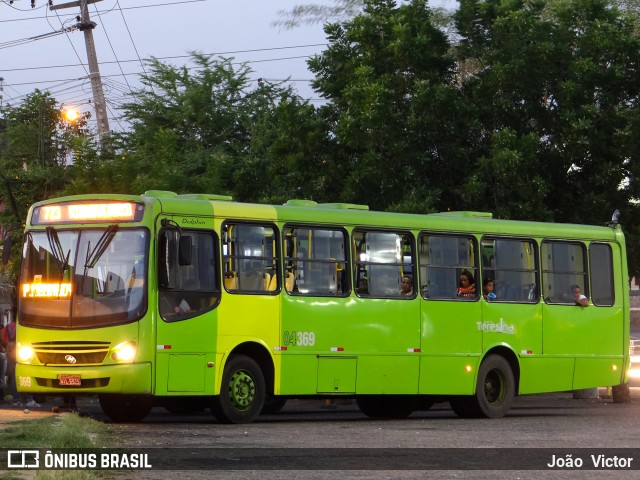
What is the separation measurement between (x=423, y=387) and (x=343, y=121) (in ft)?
36.7

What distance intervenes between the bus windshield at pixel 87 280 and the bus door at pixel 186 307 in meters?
0.31

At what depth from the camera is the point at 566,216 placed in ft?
107

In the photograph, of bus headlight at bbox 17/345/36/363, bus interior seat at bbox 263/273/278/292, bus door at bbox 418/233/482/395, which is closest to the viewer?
bus headlight at bbox 17/345/36/363

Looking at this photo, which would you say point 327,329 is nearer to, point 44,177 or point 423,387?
point 423,387

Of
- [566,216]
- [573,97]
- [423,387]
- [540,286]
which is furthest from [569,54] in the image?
[423,387]

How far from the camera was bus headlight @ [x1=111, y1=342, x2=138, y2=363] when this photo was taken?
18031 mm

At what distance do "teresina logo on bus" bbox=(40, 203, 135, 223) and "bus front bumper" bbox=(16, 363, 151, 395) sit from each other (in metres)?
1.89

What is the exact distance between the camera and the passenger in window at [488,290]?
73.7 feet

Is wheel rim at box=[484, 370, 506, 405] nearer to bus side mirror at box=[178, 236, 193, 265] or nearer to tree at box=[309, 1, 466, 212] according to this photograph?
bus side mirror at box=[178, 236, 193, 265]

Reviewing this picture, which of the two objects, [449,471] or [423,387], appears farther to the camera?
[423,387]

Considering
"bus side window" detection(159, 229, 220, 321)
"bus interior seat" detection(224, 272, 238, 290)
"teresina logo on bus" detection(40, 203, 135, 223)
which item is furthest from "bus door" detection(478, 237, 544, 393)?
"teresina logo on bus" detection(40, 203, 135, 223)

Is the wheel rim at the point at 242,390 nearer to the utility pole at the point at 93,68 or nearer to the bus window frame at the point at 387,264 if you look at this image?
the bus window frame at the point at 387,264

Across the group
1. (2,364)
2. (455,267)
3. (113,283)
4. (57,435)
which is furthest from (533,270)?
(57,435)

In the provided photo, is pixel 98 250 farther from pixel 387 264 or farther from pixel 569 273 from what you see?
pixel 569 273
